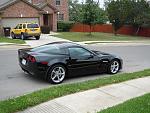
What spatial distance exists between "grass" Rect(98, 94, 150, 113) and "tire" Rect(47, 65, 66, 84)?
338cm

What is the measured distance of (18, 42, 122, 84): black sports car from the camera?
9734mm

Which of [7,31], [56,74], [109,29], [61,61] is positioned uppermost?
[61,61]

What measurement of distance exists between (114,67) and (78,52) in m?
1.85

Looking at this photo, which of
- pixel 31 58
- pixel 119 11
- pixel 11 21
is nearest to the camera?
pixel 31 58

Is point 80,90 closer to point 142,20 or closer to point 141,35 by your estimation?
point 142,20

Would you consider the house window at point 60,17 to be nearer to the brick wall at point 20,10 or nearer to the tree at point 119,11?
the brick wall at point 20,10

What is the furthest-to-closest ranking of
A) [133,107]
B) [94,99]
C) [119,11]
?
1. [119,11]
2. [94,99]
3. [133,107]

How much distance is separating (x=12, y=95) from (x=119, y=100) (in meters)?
2.83

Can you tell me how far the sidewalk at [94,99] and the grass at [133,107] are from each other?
13.2 inches

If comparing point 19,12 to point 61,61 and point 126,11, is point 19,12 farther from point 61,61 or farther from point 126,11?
point 61,61

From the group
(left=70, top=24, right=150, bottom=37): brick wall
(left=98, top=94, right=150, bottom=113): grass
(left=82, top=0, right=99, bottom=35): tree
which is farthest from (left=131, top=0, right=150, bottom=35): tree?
(left=98, top=94, right=150, bottom=113): grass

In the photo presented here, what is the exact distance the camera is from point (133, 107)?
21.1 ft

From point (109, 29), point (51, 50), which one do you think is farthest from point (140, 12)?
point (51, 50)

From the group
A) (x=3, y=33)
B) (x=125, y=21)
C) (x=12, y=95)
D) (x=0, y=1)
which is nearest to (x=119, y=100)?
(x=12, y=95)
